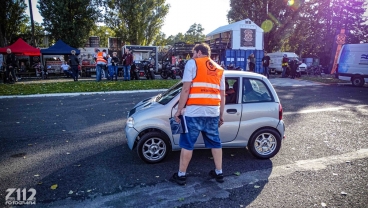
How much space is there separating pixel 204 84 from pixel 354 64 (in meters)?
16.4

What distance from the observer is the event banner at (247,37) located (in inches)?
1038

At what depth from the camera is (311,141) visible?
538cm

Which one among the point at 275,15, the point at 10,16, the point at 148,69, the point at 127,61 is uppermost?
the point at 275,15

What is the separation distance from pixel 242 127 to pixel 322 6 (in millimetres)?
40515

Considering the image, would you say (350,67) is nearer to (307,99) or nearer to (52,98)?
(307,99)

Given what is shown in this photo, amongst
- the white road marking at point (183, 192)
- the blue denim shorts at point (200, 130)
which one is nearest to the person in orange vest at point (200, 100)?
the blue denim shorts at point (200, 130)

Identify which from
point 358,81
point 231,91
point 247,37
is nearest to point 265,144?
point 231,91

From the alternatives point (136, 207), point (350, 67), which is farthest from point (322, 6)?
point (136, 207)

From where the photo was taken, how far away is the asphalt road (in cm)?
312

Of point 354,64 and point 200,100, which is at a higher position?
point 354,64

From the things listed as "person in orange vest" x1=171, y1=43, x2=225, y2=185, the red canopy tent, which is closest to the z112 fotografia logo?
"person in orange vest" x1=171, y1=43, x2=225, y2=185

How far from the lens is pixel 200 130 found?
336cm

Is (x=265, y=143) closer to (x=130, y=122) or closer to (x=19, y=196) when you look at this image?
(x=130, y=122)

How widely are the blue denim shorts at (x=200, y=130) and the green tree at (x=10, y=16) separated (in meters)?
35.9
